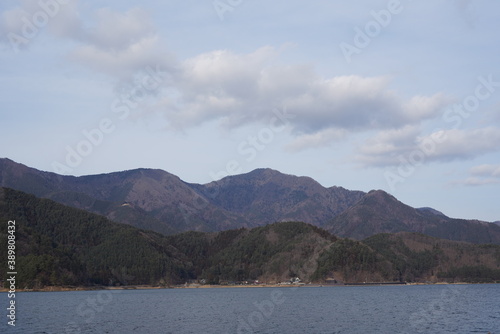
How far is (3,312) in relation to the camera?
6722 inches

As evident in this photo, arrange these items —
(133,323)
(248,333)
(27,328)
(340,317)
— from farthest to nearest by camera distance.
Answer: (340,317), (133,323), (27,328), (248,333)

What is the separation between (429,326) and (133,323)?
72810mm

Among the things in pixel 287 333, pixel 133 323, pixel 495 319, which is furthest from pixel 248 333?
pixel 495 319

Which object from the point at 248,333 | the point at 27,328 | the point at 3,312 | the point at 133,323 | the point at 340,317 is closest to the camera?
the point at 248,333

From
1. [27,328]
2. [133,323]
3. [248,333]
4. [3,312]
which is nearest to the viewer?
[248,333]

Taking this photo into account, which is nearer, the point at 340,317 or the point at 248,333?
the point at 248,333

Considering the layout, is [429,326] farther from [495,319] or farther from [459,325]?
[495,319]

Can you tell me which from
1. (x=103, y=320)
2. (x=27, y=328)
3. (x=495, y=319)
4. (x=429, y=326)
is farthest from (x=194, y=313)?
(x=495, y=319)

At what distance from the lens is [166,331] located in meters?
124

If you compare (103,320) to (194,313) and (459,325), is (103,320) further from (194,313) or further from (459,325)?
(459,325)

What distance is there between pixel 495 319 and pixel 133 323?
309ft

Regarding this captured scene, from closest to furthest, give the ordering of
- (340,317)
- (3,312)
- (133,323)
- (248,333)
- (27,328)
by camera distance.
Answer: (248,333), (27,328), (133,323), (340,317), (3,312)

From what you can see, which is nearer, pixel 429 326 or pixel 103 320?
pixel 429 326

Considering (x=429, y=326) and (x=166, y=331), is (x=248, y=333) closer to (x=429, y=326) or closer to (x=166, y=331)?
(x=166, y=331)
